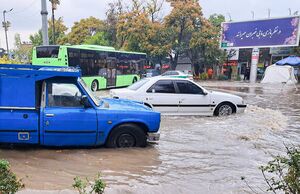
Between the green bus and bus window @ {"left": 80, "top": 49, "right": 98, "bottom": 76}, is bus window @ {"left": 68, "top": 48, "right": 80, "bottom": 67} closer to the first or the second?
the green bus

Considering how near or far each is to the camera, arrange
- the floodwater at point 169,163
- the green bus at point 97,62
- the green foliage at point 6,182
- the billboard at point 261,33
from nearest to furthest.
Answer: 1. the green foliage at point 6,182
2. the floodwater at point 169,163
3. the green bus at point 97,62
4. the billboard at point 261,33

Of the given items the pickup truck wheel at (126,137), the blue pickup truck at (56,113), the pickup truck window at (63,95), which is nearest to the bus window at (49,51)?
the blue pickup truck at (56,113)

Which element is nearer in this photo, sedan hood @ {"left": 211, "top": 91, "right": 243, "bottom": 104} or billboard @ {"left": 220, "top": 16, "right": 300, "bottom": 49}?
sedan hood @ {"left": 211, "top": 91, "right": 243, "bottom": 104}

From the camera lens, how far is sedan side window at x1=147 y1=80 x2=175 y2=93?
11.1 meters

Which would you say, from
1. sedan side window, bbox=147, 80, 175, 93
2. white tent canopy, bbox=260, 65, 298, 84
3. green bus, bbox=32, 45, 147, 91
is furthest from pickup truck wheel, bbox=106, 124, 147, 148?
white tent canopy, bbox=260, 65, 298, 84

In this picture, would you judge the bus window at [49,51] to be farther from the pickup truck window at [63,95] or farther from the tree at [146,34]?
the tree at [146,34]

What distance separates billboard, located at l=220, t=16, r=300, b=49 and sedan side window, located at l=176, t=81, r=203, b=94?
26.4 metres

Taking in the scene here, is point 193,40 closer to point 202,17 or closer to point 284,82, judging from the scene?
point 202,17

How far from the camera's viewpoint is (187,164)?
20.7 feet

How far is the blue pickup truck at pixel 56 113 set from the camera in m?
6.24

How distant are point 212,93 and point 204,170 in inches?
238

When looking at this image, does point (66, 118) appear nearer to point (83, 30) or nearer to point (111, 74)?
point (111, 74)

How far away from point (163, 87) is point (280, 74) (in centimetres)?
2685

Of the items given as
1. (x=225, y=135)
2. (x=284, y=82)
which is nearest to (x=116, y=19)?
(x=284, y=82)
